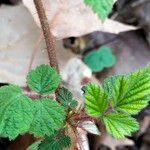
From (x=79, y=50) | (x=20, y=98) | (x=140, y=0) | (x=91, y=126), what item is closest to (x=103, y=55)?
(x=79, y=50)

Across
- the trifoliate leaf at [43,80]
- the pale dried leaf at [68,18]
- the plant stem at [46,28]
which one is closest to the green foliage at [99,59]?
the pale dried leaf at [68,18]

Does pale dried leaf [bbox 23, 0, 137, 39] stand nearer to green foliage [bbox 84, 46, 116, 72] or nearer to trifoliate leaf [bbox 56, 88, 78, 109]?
green foliage [bbox 84, 46, 116, 72]

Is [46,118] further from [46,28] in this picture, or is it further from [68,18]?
[68,18]

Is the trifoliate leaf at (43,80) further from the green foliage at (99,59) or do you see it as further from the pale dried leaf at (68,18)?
the green foliage at (99,59)

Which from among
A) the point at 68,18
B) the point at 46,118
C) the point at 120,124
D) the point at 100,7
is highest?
the point at 68,18

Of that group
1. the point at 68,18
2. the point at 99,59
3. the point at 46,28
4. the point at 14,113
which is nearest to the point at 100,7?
the point at 46,28

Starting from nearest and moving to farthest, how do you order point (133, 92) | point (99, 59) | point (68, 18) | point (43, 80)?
point (133, 92) < point (43, 80) < point (68, 18) < point (99, 59)

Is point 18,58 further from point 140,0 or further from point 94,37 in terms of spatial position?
point 140,0
